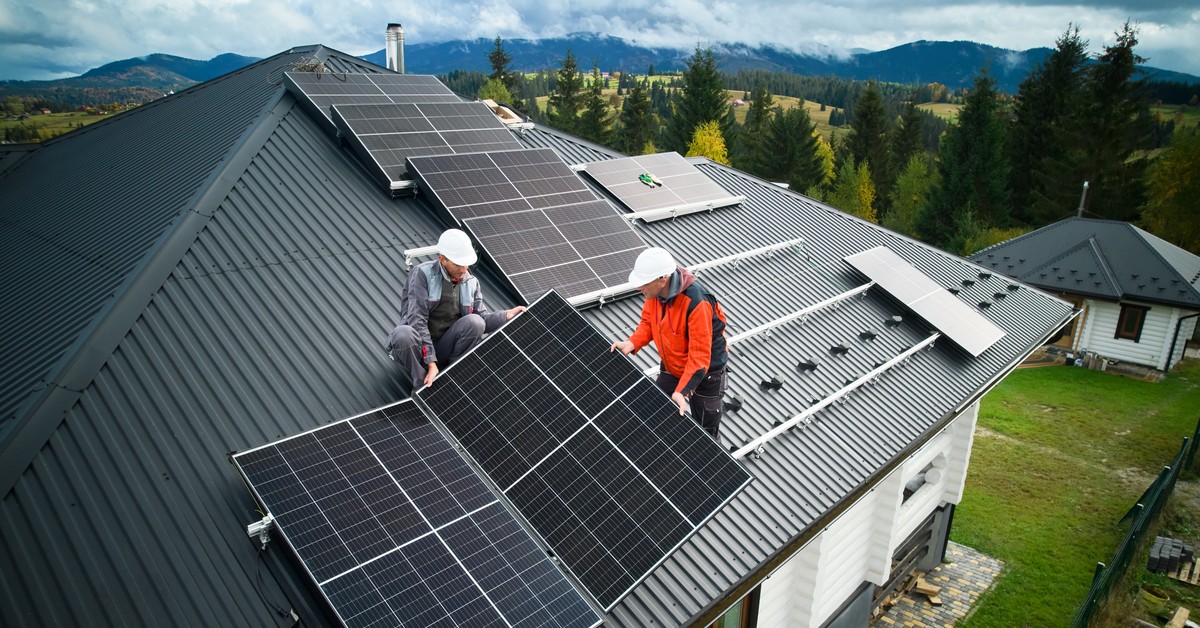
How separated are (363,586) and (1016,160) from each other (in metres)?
63.4

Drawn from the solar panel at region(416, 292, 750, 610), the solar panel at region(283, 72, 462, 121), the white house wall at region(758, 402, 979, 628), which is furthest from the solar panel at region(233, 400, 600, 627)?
the solar panel at region(283, 72, 462, 121)

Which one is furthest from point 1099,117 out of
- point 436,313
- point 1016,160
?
point 436,313

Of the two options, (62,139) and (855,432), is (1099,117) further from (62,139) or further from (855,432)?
(62,139)

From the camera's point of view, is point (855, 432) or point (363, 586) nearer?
point (363, 586)

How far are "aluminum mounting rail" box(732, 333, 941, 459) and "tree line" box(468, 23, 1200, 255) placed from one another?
112 ft

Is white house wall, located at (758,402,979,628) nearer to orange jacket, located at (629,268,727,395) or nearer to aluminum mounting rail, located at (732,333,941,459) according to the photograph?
aluminum mounting rail, located at (732,333,941,459)

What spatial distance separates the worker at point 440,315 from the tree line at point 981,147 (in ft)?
137

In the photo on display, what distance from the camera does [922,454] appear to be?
46.1 ft

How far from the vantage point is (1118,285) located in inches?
1267

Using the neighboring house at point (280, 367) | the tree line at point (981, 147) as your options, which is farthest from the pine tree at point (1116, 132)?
the neighboring house at point (280, 367)

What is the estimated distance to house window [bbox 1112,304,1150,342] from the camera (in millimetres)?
32219

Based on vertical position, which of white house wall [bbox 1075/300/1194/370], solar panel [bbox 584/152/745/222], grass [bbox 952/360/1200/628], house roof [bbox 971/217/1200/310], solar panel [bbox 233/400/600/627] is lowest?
grass [bbox 952/360/1200/628]

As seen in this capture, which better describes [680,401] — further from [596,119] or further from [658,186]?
[596,119]

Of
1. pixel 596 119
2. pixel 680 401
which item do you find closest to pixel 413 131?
pixel 680 401
